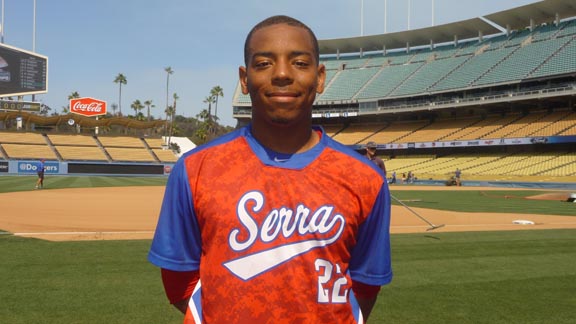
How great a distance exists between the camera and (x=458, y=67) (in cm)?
6047

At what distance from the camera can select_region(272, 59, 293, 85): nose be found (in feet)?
5.97

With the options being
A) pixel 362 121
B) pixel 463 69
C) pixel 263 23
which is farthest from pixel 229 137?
pixel 362 121

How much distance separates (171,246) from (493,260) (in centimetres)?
801

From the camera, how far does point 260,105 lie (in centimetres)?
187

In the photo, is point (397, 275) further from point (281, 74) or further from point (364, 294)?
point (281, 74)

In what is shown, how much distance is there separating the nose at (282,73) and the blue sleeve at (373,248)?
0.58 meters

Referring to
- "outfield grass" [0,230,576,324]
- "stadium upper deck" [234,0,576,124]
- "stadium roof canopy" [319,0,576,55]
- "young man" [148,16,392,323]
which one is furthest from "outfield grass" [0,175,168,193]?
"stadium roof canopy" [319,0,576,55]

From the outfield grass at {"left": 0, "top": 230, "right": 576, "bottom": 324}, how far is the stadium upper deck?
4343 cm

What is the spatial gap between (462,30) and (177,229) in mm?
68385

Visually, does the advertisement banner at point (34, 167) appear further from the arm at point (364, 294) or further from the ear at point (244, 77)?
the arm at point (364, 294)

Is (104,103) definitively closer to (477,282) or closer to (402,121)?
(402,121)

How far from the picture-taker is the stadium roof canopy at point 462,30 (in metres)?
54.1

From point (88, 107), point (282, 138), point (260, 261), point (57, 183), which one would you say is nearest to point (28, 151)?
point (88, 107)

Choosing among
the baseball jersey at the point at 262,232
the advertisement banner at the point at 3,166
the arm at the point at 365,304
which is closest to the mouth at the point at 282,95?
the baseball jersey at the point at 262,232
